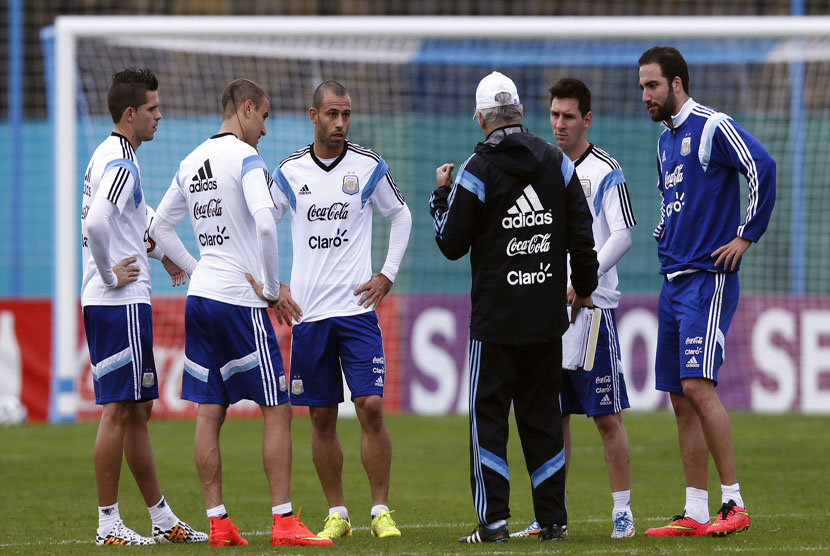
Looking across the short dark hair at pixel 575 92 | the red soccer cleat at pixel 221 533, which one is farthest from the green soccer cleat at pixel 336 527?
the short dark hair at pixel 575 92

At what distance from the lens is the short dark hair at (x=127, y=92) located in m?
7.11

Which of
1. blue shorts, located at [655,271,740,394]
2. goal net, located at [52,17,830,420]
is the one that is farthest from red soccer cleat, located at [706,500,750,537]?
goal net, located at [52,17,830,420]

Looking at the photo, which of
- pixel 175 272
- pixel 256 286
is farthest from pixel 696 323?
pixel 175 272

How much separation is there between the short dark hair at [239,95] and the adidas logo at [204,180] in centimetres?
36

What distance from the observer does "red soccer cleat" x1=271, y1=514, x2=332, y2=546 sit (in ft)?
21.7

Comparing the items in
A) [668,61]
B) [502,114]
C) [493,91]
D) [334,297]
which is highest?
[668,61]

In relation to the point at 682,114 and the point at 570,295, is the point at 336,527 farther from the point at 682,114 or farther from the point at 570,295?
the point at 682,114

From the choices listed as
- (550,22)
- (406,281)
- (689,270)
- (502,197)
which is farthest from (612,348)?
(406,281)

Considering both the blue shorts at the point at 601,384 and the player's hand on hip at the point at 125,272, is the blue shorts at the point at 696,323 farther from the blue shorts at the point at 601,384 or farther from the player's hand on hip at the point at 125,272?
the player's hand on hip at the point at 125,272

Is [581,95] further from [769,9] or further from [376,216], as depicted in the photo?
[769,9]

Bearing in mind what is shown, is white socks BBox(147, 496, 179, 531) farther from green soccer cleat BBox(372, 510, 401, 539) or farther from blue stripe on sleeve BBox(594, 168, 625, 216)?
blue stripe on sleeve BBox(594, 168, 625, 216)

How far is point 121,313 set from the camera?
695cm

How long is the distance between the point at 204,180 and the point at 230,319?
76cm

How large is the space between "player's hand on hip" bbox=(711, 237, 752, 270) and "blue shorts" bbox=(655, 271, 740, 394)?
10 centimetres
